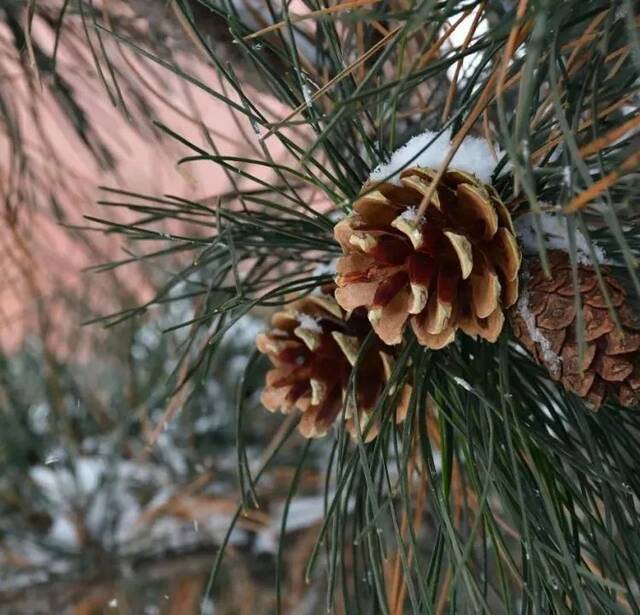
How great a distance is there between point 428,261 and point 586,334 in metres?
0.05

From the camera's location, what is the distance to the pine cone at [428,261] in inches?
8.3

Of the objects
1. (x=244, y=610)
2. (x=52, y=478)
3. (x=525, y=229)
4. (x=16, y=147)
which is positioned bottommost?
(x=244, y=610)

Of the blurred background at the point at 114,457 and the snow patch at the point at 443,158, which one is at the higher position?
the snow patch at the point at 443,158

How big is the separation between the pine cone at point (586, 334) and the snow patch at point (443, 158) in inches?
1.4

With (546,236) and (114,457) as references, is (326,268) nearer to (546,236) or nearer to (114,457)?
(546,236)

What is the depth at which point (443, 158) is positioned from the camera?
225 millimetres

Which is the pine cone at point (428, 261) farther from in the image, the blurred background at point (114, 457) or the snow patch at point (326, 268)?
the blurred background at point (114, 457)

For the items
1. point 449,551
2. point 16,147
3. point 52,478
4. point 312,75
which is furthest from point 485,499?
point 52,478

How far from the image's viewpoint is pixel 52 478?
2.48ft

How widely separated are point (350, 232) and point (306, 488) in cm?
54

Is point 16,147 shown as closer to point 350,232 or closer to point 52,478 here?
point 350,232

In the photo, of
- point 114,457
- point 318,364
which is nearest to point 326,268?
point 318,364

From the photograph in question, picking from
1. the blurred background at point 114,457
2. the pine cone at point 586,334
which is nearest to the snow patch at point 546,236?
the pine cone at point 586,334

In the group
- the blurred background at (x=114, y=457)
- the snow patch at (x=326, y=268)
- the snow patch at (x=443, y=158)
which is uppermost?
the snow patch at (x=443, y=158)
